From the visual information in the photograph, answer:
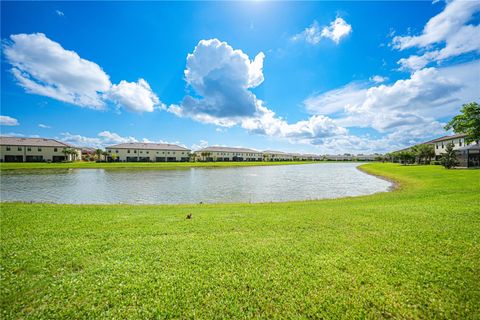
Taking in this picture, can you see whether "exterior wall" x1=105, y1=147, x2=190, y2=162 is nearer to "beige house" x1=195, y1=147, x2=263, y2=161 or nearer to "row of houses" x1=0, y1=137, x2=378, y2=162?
"row of houses" x1=0, y1=137, x2=378, y2=162

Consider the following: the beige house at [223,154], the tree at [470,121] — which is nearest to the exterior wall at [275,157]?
the beige house at [223,154]

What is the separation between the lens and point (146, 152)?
291 ft

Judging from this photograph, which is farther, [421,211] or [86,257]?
[421,211]

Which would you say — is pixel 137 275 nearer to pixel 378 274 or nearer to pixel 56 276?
pixel 56 276

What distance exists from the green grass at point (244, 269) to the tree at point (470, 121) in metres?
11.8

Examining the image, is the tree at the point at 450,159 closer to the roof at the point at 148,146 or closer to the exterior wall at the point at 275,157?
the roof at the point at 148,146

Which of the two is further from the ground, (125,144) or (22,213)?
(125,144)

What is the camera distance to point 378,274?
461cm

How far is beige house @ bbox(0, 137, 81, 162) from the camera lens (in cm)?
6456

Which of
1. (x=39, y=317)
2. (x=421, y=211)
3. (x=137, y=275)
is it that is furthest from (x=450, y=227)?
(x=39, y=317)

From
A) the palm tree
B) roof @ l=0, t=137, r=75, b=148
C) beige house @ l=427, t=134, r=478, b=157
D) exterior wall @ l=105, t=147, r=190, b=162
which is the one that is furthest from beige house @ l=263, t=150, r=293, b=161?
roof @ l=0, t=137, r=75, b=148

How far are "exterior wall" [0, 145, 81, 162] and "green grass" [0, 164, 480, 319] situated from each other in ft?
277

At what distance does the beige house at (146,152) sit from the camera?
83062 mm

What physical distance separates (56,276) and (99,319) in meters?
2.23
